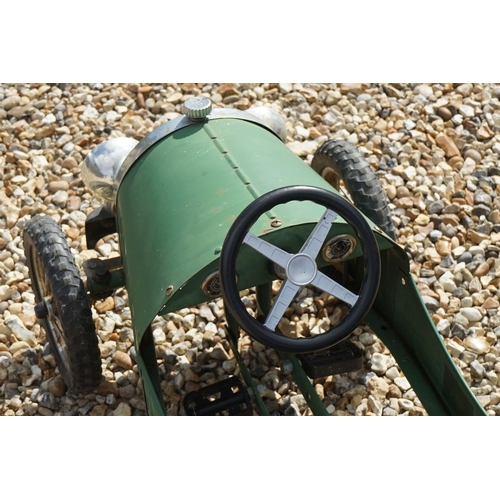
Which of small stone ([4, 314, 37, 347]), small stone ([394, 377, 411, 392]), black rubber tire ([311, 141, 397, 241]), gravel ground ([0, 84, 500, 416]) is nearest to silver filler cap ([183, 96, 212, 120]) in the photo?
black rubber tire ([311, 141, 397, 241])

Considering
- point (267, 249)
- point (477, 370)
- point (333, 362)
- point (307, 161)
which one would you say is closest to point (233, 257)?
point (267, 249)

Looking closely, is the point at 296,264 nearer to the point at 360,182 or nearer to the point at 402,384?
the point at 360,182

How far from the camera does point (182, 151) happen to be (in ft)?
13.3

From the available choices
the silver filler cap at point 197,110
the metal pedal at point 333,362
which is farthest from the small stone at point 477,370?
the silver filler cap at point 197,110

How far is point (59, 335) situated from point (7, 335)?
459 millimetres

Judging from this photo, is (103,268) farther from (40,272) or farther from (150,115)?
(150,115)

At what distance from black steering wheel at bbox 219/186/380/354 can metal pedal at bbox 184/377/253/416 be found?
893 mm

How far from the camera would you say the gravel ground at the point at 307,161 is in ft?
14.5

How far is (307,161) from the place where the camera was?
5.68 meters

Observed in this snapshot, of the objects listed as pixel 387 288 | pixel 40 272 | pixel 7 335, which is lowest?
pixel 7 335

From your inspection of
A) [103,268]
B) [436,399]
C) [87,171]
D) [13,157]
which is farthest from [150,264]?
[13,157]

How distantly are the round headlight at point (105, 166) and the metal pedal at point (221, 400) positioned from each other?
1053 millimetres

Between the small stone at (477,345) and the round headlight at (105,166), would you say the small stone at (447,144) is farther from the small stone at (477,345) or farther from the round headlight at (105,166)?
the round headlight at (105,166)

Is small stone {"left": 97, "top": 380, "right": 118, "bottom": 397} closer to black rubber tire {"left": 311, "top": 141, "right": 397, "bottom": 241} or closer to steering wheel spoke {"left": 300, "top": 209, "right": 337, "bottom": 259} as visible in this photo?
black rubber tire {"left": 311, "top": 141, "right": 397, "bottom": 241}
